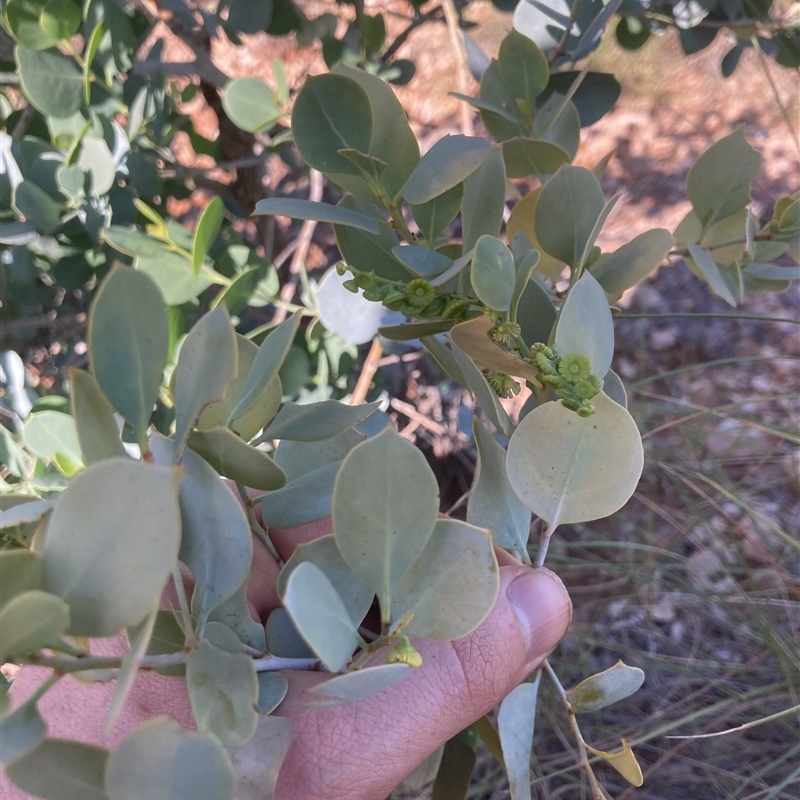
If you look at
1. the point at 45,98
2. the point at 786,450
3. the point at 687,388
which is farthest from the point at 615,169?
the point at 45,98

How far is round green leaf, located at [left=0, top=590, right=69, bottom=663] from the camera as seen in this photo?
25cm

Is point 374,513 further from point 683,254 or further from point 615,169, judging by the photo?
point 615,169

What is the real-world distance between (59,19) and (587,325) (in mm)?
713

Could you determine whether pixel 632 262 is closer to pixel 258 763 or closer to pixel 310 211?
pixel 310 211

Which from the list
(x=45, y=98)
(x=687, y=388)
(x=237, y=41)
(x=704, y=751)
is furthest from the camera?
(x=687, y=388)

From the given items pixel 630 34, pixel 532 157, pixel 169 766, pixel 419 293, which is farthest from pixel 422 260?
pixel 630 34

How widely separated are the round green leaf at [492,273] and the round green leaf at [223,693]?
9.4 inches

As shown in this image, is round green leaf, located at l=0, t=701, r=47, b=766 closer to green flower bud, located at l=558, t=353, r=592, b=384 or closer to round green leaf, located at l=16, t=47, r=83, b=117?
green flower bud, located at l=558, t=353, r=592, b=384

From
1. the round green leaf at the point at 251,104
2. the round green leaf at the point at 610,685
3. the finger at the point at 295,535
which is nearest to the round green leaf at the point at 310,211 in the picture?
the round green leaf at the point at 610,685

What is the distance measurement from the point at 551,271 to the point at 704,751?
1.01m

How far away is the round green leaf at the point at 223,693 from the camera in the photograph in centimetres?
31

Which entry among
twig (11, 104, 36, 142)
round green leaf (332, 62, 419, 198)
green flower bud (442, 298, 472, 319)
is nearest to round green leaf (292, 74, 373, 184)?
round green leaf (332, 62, 419, 198)

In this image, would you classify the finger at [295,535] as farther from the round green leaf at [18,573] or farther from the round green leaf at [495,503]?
the round green leaf at [18,573]

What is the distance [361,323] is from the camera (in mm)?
763
